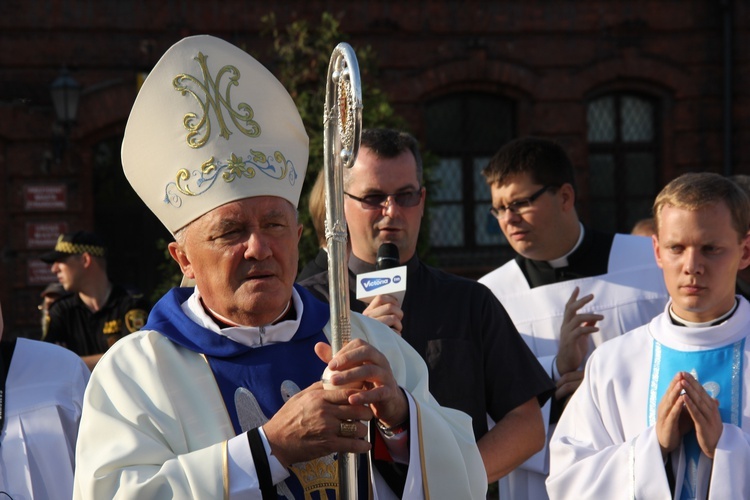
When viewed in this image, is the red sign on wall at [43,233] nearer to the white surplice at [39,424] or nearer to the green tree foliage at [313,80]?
the green tree foliage at [313,80]

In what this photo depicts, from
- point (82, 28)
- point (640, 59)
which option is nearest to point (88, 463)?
point (82, 28)

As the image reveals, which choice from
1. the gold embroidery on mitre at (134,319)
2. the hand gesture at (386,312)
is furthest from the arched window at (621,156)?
the hand gesture at (386,312)

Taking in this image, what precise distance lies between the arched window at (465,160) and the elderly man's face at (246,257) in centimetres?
1144

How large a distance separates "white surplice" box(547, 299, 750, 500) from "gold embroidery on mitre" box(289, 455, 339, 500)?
1210mm

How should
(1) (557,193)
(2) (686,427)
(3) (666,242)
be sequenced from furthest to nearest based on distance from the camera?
(1) (557,193), (3) (666,242), (2) (686,427)

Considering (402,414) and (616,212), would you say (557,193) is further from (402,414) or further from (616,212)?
(616,212)

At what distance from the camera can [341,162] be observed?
2.62 m

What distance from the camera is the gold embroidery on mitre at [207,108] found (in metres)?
3.08

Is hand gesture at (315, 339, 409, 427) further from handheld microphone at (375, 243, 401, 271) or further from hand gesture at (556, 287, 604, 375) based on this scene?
hand gesture at (556, 287, 604, 375)

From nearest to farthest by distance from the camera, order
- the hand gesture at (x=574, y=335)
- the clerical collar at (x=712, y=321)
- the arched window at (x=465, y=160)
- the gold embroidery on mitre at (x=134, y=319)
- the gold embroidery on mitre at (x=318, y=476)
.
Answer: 1. the gold embroidery on mitre at (x=318, y=476)
2. the clerical collar at (x=712, y=321)
3. the hand gesture at (x=574, y=335)
4. the gold embroidery on mitre at (x=134, y=319)
5. the arched window at (x=465, y=160)

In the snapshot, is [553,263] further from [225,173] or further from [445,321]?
[225,173]

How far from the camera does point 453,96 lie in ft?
47.4

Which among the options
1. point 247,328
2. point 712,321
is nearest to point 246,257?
point 247,328

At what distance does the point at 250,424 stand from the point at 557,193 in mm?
2611
